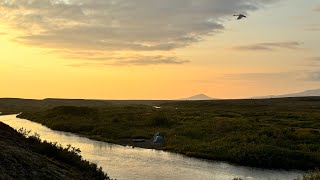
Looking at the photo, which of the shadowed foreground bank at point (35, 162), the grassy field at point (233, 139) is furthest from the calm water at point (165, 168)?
the shadowed foreground bank at point (35, 162)

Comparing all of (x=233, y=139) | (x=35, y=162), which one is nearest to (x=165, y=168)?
(x=233, y=139)

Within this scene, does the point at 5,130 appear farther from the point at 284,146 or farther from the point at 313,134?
the point at 313,134

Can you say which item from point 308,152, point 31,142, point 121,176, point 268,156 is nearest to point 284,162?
point 268,156

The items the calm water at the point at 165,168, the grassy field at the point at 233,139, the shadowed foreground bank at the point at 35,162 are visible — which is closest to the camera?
the shadowed foreground bank at the point at 35,162

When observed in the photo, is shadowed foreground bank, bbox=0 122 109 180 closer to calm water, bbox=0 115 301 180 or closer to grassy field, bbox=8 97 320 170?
calm water, bbox=0 115 301 180

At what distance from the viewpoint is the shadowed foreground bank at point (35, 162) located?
17844mm

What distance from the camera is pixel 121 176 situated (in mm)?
32031

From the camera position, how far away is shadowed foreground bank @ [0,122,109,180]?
17844 millimetres

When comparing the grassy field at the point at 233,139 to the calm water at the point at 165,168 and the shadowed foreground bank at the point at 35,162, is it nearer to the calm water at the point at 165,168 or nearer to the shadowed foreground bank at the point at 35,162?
the calm water at the point at 165,168

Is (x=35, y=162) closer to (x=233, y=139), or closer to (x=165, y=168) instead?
(x=165, y=168)

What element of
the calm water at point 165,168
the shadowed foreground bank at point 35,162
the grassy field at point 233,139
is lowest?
the calm water at point 165,168

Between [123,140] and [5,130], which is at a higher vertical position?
[5,130]

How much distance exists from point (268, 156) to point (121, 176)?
17.7 meters

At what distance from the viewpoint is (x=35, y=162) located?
64.2 ft
